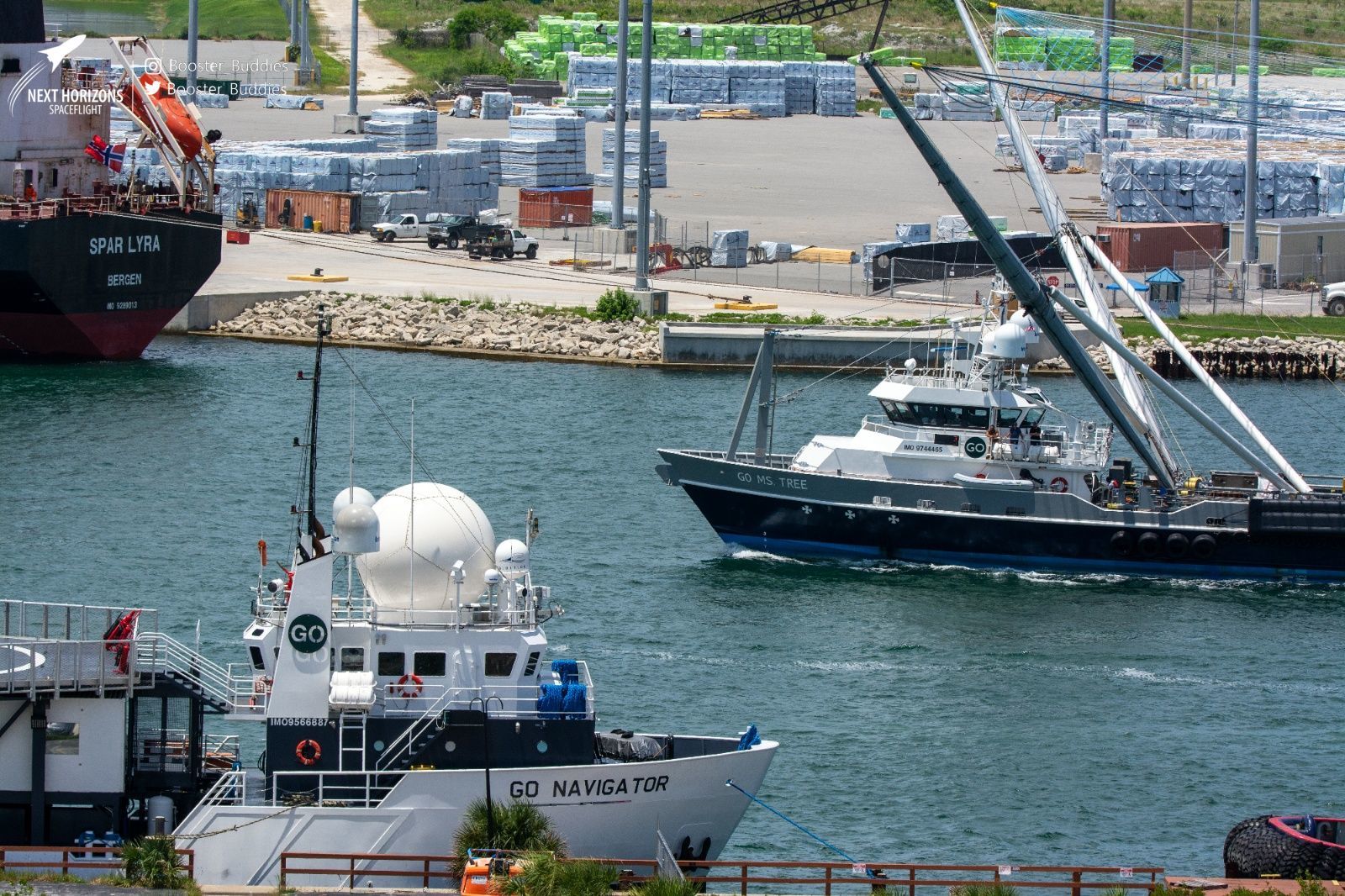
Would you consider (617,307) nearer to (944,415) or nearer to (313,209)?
(313,209)

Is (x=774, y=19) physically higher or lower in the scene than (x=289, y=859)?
higher

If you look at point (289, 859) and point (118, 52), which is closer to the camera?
point (289, 859)

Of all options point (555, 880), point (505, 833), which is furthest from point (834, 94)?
point (555, 880)

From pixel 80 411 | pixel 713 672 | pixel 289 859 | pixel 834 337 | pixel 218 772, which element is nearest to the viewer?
pixel 289 859

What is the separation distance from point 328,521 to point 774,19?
125 meters

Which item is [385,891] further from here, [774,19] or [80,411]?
[774,19]

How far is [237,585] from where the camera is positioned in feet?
145

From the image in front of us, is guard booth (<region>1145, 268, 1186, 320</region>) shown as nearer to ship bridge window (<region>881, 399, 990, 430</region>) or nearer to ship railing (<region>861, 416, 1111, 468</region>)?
ship railing (<region>861, 416, 1111, 468</region>)

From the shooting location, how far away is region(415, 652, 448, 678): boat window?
27828 millimetres

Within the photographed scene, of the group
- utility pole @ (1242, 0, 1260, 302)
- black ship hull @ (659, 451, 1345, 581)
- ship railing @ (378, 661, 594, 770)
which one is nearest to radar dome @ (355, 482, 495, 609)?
ship railing @ (378, 661, 594, 770)

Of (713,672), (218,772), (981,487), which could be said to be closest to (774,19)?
(981,487)

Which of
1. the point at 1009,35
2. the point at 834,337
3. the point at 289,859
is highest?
the point at 1009,35

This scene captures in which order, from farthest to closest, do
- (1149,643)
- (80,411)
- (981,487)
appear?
(80,411) → (981,487) → (1149,643)

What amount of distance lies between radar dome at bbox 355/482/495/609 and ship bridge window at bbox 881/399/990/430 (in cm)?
2268
